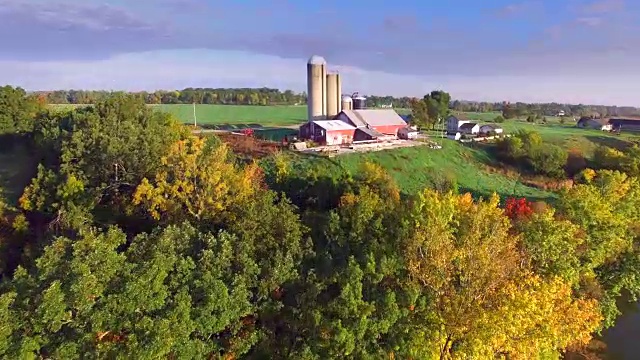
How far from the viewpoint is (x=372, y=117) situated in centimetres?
5416

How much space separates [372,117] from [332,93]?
6785 millimetres

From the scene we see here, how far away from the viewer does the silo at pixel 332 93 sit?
5753cm

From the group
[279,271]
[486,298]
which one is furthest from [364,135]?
[279,271]

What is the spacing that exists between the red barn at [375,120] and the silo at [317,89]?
4.36 meters

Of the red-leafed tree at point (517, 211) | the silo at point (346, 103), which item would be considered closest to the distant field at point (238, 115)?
the silo at point (346, 103)

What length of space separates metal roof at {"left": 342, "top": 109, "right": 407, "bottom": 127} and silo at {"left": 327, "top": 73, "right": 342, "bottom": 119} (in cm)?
476

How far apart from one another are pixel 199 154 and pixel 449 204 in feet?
41.6

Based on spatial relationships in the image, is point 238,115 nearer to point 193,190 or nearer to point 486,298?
point 193,190

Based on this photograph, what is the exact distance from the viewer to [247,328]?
1598 cm

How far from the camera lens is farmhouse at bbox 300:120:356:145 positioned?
47.7 meters

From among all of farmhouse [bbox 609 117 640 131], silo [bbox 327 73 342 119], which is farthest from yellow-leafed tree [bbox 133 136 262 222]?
farmhouse [bbox 609 117 640 131]

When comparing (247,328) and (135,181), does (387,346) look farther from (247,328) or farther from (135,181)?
(135,181)

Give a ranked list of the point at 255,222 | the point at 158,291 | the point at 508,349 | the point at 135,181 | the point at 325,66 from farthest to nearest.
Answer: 1. the point at 325,66
2. the point at 135,181
3. the point at 255,222
4. the point at 508,349
5. the point at 158,291

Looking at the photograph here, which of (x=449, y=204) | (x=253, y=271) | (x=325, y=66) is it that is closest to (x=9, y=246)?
(x=253, y=271)
